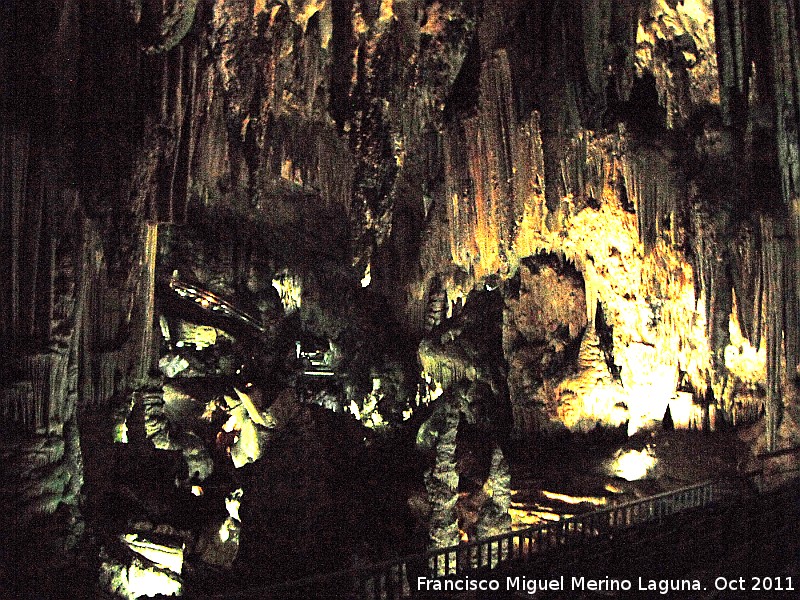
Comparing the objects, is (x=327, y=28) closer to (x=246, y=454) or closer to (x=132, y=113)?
(x=132, y=113)

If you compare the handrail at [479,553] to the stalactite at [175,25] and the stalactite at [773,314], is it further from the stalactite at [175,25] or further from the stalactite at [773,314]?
the stalactite at [175,25]

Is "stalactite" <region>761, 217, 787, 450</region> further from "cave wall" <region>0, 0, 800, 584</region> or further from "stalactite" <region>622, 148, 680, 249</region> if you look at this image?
"stalactite" <region>622, 148, 680, 249</region>

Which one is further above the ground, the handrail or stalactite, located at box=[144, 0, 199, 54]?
stalactite, located at box=[144, 0, 199, 54]

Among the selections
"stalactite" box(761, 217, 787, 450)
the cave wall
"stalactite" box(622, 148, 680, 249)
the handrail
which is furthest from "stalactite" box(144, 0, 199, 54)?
"stalactite" box(761, 217, 787, 450)

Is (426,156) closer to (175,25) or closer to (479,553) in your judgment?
(175,25)

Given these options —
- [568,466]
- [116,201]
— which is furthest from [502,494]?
[116,201]

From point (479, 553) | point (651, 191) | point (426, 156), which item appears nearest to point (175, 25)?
point (479, 553)

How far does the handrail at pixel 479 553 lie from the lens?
4652 mm

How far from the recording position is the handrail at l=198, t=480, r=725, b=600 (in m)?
4.65

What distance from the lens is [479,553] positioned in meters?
5.41

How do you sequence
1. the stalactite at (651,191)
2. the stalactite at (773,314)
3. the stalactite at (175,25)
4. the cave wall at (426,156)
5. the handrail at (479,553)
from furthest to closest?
the stalactite at (651,191), the stalactite at (773,314), the stalactite at (175,25), the cave wall at (426,156), the handrail at (479,553)

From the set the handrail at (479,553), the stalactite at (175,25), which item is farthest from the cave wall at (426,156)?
the handrail at (479,553)

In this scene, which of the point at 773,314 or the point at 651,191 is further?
the point at 651,191

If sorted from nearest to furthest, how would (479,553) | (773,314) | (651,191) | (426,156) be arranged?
(479,553) < (773,314) < (651,191) < (426,156)
